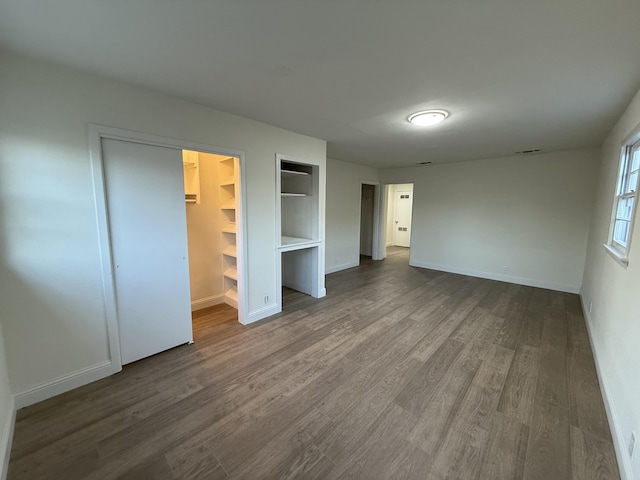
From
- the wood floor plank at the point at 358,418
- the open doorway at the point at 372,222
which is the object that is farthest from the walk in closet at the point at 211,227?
the open doorway at the point at 372,222

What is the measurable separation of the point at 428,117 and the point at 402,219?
699 cm

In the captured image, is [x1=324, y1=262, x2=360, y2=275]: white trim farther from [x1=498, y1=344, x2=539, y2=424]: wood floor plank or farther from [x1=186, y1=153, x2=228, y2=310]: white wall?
[x1=498, y1=344, x2=539, y2=424]: wood floor plank

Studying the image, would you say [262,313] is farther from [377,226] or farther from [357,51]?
[377,226]

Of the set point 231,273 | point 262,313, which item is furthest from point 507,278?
point 231,273

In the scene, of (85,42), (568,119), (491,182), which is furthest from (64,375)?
(491,182)

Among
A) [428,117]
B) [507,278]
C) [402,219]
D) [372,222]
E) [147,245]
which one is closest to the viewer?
[147,245]

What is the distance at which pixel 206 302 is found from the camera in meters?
3.80

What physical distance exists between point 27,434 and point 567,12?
397cm

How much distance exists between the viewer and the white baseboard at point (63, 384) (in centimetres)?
190

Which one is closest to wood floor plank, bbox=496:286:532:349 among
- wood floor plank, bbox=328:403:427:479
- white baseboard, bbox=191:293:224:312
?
wood floor plank, bbox=328:403:427:479

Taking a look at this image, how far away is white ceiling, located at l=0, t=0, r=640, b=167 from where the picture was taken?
1.32 metres

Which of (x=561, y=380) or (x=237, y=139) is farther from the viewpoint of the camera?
(x=237, y=139)

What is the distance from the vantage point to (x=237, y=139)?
2924mm

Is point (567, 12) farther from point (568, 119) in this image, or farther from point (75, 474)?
point (75, 474)
